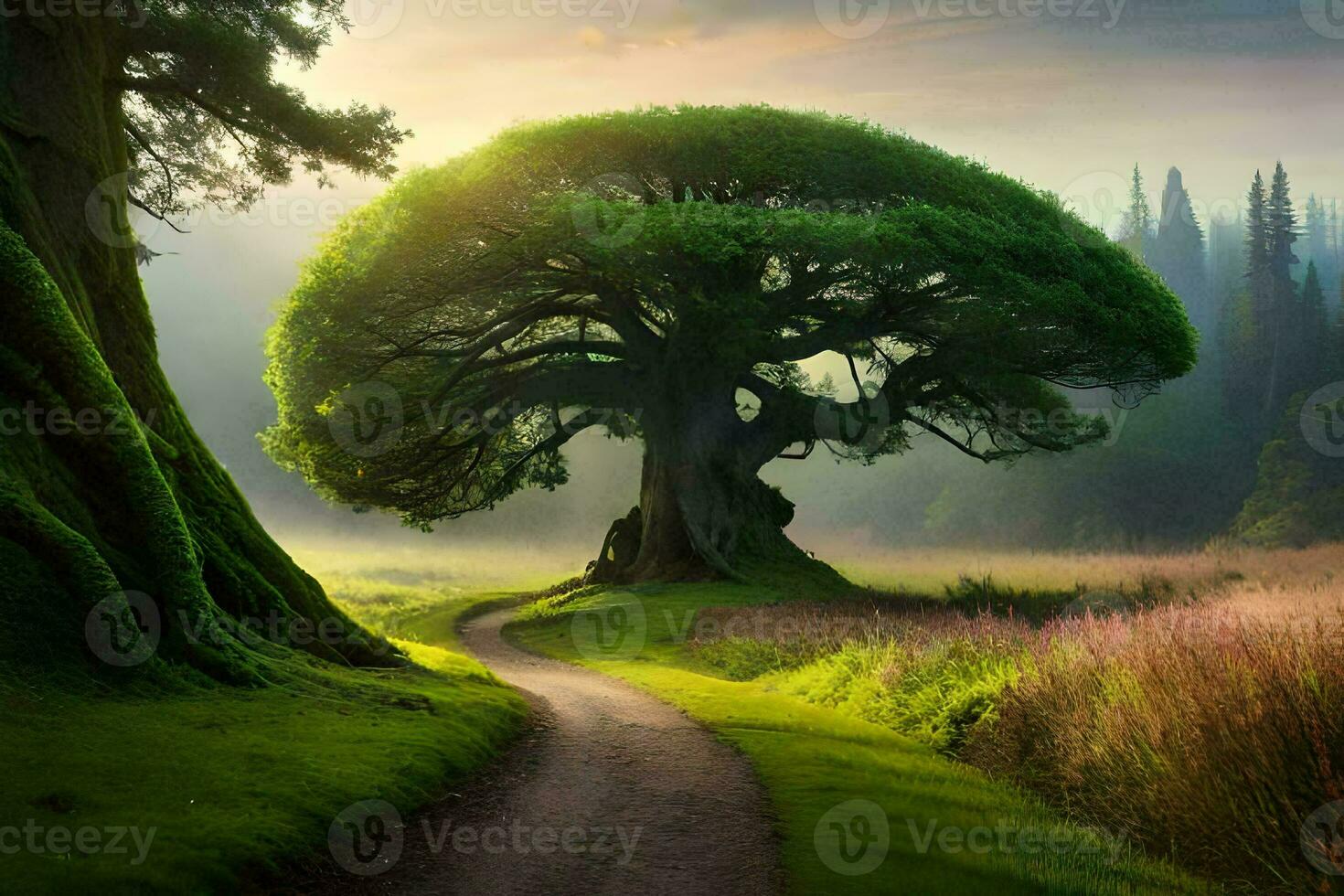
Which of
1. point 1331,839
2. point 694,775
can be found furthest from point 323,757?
point 1331,839

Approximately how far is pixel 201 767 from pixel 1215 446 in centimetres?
7092

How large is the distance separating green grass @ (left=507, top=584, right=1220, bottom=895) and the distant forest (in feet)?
155

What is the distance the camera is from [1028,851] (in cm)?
729

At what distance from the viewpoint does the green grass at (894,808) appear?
6.74 metres

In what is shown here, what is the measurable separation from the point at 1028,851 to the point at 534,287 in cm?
2217

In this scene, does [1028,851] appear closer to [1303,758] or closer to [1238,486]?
[1303,758]

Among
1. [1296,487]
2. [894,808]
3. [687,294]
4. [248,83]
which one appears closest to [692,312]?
[687,294]

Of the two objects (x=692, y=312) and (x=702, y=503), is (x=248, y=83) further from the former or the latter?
(x=702, y=503)

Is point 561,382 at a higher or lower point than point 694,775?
higher

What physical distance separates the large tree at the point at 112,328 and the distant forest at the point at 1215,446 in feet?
169

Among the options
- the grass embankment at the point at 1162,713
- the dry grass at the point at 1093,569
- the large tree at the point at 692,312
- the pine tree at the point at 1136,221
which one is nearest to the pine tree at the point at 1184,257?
the pine tree at the point at 1136,221

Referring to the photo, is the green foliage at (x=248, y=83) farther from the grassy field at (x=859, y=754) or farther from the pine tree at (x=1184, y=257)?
the pine tree at (x=1184, y=257)

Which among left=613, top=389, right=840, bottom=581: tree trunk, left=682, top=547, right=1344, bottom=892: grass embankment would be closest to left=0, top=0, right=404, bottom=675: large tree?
left=682, top=547, right=1344, bottom=892: grass embankment

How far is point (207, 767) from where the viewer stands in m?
6.86
